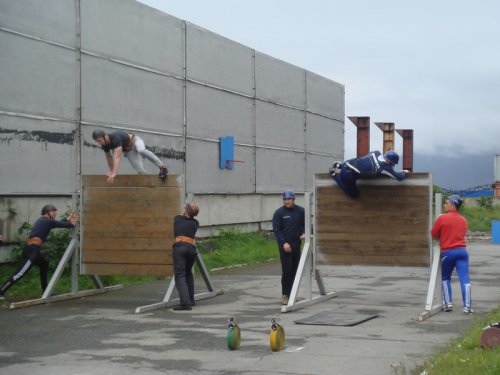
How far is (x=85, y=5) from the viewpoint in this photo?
805 inches

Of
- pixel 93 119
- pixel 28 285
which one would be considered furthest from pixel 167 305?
pixel 93 119

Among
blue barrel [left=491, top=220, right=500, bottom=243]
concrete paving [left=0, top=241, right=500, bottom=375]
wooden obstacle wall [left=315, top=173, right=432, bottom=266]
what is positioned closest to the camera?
concrete paving [left=0, top=241, right=500, bottom=375]

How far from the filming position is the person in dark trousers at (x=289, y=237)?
15.4 m

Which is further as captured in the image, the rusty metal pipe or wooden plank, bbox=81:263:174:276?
the rusty metal pipe

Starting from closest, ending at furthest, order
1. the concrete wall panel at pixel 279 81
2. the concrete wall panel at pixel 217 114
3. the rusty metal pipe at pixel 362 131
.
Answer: the concrete wall panel at pixel 217 114 → the concrete wall panel at pixel 279 81 → the rusty metal pipe at pixel 362 131

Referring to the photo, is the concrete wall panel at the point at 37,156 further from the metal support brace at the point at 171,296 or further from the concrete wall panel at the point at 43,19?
the metal support brace at the point at 171,296

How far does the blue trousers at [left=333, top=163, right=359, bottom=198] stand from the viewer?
14509 mm

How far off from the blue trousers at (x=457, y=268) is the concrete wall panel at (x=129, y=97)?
31.7 feet

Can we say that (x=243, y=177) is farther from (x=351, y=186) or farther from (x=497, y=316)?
(x=497, y=316)

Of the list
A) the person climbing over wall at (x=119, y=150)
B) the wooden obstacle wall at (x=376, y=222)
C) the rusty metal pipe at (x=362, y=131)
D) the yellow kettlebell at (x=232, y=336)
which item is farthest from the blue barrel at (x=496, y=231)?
the yellow kettlebell at (x=232, y=336)

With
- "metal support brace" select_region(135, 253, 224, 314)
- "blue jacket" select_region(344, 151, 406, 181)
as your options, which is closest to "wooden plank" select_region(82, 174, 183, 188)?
"metal support brace" select_region(135, 253, 224, 314)

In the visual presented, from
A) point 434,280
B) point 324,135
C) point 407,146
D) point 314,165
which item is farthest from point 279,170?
point 434,280

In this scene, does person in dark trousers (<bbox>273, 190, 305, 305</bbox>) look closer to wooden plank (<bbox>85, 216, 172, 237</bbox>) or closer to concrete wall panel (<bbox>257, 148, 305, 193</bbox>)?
wooden plank (<bbox>85, 216, 172, 237</bbox>)

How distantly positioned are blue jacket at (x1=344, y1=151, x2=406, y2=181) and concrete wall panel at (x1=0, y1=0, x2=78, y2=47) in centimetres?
799
